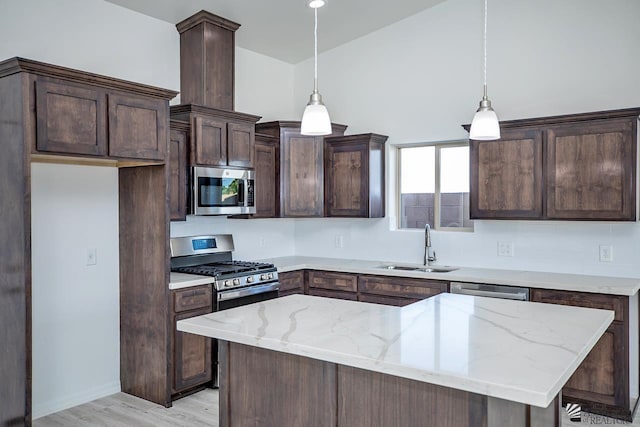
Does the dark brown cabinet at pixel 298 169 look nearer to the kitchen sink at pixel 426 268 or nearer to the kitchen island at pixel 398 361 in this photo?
the kitchen sink at pixel 426 268

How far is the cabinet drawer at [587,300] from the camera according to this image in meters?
3.28

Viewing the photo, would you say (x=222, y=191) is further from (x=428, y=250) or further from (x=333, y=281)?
(x=428, y=250)

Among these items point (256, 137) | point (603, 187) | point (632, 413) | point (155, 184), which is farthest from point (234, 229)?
point (632, 413)

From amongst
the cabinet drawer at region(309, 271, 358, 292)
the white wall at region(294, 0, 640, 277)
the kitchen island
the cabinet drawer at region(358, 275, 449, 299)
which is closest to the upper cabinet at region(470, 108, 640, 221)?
the white wall at region(294, 0, 640, 277)

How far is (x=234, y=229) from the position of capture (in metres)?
4.83

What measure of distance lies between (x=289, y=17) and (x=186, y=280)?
250 cm

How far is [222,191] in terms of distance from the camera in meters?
4.14

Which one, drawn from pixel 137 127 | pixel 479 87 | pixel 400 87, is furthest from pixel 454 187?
pixel 137 127

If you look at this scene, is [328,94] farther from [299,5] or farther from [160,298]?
[160,298]

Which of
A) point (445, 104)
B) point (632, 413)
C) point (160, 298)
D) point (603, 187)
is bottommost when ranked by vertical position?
point (632, 413)

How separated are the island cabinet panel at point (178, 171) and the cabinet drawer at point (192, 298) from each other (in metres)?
0.58

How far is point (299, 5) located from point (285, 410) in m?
3.40

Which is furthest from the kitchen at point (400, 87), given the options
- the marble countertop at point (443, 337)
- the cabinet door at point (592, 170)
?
the marble countertop at point (443, 337)

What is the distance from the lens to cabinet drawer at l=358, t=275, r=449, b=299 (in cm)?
401
